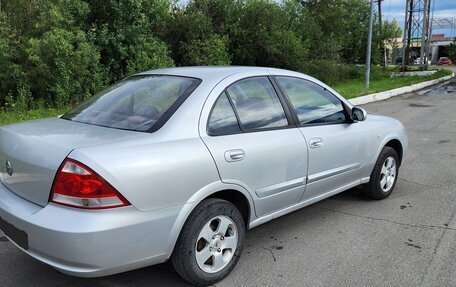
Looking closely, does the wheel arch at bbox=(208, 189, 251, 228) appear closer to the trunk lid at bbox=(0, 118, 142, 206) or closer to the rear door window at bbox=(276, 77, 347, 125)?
the trunk lid at bbox=(0, 118, 142, 206)

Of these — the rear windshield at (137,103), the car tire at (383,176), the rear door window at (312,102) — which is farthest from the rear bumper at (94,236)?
the car tire at (383,176)

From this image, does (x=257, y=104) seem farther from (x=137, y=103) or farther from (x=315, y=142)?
(x=137, y=103)

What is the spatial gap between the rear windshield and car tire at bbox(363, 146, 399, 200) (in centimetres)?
→ 246

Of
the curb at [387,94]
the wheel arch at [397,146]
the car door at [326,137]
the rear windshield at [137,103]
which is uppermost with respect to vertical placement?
the rear windshield at [137,103]

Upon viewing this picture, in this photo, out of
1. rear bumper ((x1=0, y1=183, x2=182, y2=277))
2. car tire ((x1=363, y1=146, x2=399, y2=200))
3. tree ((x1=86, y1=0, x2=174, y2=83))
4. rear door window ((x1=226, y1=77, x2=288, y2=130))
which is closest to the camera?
rear bumper ((x1=0, y1=183, x2=182, y2=277))

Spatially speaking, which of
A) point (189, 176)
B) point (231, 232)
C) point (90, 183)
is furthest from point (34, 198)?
point (231, 232)

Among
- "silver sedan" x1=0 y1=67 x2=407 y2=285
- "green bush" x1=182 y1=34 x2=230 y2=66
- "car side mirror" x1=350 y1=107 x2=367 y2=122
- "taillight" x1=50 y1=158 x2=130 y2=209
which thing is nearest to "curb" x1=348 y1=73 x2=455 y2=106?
"green bush" x1=182 y1=34 x2=230 y2=66

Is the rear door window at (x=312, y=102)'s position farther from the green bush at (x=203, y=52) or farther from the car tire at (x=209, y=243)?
the green bush at (x=203, y=52)

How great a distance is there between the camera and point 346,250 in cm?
376

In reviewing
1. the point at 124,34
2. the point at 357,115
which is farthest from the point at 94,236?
the point at 124,34

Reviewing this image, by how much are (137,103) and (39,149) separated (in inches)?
33.9

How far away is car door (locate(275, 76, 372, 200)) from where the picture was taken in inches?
154

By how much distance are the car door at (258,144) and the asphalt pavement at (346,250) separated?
0.46 m

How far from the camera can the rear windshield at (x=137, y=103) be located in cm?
317
